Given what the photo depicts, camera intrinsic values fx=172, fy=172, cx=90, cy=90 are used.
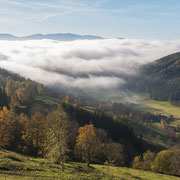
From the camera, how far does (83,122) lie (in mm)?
144375

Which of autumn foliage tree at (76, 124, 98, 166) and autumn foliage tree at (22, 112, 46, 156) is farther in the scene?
autumn foliage tree at (22, 112, 46, 156)

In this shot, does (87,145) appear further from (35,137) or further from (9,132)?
(9,132)

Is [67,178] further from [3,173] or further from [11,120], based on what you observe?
[11,120]

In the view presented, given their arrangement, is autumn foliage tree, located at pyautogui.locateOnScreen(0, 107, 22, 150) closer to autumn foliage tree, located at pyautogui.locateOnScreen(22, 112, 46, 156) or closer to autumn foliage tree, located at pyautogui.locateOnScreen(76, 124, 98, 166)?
autumn foliage tree, located at pyautogui.locateOnScreen(22, 112, 46, 156)

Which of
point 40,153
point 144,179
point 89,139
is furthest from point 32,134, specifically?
point 144,179

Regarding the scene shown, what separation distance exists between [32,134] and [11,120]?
9.89 m

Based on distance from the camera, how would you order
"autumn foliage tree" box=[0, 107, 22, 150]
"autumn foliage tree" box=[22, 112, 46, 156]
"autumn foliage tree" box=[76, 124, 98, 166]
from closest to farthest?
"autumn foliage tree" box=[76, 124, 98, 166], "autumn foliage tree" box=[22, 112, 46, 156], "autumn foliage tree" box=[0, 107, 22, 150]

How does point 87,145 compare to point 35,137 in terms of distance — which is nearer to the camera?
point 87,145

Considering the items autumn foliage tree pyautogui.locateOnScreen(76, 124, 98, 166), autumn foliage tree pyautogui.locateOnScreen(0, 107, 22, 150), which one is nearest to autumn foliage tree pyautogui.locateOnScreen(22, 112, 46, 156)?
autumn foliage tree pyautogui.locateOnScreen(0, 107, 22, 150)

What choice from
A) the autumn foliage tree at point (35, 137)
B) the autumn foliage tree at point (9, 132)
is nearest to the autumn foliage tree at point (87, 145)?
the autumn foliage tree at point (35, 137)

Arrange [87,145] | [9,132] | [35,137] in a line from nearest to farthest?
[87,145] → [35,137] → [9,132]

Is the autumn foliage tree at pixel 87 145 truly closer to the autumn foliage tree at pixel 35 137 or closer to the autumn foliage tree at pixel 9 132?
the autumn foliage tree at pixel 35 137

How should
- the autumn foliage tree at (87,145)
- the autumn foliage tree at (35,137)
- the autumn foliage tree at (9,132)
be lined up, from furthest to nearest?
the autumn foliage tree at (9,132) → the autumn foliage tree at (35,137) → the autumn foliage tree at (87,145)

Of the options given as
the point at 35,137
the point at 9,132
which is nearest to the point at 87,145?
the point at 35,137
